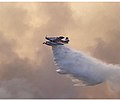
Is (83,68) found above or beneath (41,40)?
beneath

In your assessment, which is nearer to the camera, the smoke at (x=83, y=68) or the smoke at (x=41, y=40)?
the smoke at (x=83, y=68)

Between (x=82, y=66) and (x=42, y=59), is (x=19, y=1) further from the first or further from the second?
(x=82, y=66)

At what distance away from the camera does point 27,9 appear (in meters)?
10.4

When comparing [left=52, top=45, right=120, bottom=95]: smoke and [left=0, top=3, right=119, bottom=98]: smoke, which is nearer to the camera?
[left=52, top=45, right=120, bottom=95]: smoke

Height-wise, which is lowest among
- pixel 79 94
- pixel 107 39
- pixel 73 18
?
pixel 79 94

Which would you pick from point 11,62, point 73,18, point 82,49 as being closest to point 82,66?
point 82,49

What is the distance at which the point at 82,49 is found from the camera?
411 inches

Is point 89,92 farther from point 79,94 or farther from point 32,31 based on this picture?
point 32,31

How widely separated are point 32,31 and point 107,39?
3.00 meters

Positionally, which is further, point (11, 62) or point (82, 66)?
point (11, 62)

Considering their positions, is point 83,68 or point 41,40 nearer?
point 83,68

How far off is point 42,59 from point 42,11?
191cm

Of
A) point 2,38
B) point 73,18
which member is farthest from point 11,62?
point 73,18

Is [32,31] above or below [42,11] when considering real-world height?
below
